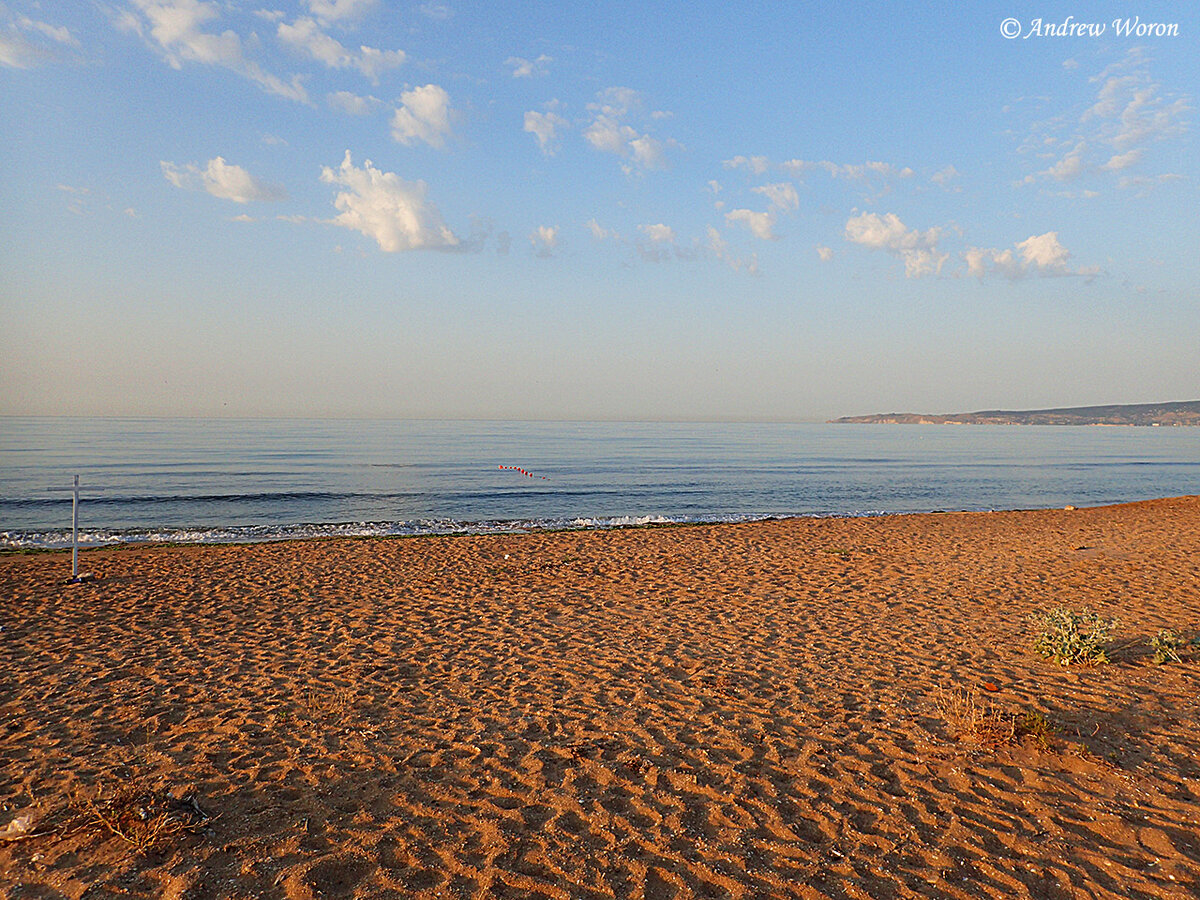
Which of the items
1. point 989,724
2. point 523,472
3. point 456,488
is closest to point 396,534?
point 456,488

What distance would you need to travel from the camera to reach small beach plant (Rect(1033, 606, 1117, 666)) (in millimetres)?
7066

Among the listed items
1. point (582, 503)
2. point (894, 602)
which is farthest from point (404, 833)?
point (582, 503)

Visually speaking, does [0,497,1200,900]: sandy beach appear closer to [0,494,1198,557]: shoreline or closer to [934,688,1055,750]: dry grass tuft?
[934,688,1055,750]: dry grass tuft

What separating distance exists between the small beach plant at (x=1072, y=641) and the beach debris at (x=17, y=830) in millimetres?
8769

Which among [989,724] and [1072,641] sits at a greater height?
[1072,641]

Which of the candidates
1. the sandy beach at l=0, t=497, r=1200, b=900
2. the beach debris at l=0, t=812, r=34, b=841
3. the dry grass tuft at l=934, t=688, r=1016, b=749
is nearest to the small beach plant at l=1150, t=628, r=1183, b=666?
the sandy beach at l=0, t=497, r=1200, b=900

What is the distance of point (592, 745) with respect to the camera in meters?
5.37

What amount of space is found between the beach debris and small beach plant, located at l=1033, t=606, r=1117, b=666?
28.8ft

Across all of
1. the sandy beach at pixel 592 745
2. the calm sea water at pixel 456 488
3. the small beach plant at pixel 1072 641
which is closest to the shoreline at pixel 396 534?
the calm sea water at pixel 456 488

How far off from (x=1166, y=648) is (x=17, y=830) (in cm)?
999

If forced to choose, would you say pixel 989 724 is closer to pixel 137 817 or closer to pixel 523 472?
pixel 137 817

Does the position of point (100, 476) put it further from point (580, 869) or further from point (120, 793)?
point (580, 869)

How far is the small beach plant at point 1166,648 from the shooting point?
23.0 ft

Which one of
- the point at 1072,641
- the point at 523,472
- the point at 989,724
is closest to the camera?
the point at 989,724
